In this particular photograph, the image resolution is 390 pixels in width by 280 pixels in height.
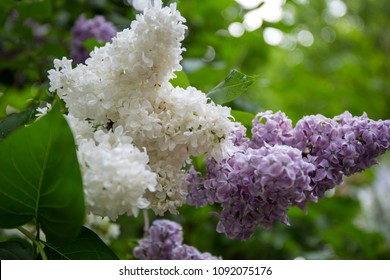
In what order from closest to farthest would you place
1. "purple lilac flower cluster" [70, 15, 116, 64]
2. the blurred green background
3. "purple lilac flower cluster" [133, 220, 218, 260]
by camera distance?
1. "purple lilac flower cluster" [133, 220, 218, 260]
2. "purple lilac flower cluster" [70, 15, 116, 64]
3. the blurred green background

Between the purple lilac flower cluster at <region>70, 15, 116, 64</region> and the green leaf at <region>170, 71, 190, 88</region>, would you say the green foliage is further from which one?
the purple lilac flower cluster at <region>70, 15, 116, 64</region>

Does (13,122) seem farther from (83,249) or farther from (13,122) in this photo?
(83,249)

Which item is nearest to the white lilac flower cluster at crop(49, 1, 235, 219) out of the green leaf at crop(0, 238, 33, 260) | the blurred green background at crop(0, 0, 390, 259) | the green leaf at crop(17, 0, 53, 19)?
the green leaf at crop(0, 238, 33, 260)

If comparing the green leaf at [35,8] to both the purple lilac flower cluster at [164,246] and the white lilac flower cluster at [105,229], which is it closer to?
the white lilac flower cluster at [105,229]

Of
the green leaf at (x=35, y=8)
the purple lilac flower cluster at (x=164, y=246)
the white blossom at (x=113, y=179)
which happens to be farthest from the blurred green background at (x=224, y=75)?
the white blossom at (x=113, y=179)

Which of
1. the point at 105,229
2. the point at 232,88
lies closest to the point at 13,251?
the point at 232,88
